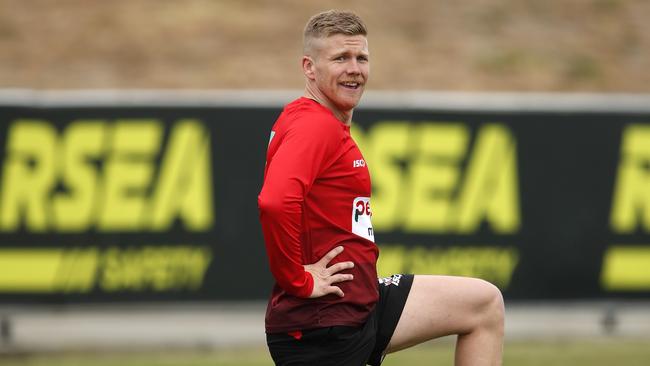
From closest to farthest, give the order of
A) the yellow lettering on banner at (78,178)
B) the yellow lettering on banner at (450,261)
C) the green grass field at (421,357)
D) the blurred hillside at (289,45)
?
the green grass field at (421,357), the yellow lettering on banner at (78,178), the yellow lettering on banner at (450,261), the blurred hillside at (289,45)

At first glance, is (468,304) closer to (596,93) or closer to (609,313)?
(609,313)

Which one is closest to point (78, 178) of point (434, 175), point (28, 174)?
point (28, 174)

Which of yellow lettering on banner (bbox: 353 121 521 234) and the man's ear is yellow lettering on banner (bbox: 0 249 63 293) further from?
the man's ear

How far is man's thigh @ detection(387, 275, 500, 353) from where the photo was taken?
4359 mm

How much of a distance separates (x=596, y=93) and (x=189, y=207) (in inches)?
300

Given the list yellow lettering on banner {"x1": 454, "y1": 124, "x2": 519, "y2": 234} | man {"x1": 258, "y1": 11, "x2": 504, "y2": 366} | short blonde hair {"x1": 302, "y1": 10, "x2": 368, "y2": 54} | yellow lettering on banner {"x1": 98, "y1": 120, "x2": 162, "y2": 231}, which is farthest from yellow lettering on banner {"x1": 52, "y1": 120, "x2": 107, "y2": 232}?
short blonde hair {"x1": 302, "y1": 10, "x2": 368, "y2": 54}

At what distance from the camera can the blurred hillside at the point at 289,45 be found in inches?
577

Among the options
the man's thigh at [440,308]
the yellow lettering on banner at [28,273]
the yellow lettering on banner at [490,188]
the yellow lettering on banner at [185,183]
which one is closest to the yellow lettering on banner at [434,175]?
the yellow lettering on banner at [490,188]

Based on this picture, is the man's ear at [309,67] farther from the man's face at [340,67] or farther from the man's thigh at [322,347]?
the man's thigh at [322,347]

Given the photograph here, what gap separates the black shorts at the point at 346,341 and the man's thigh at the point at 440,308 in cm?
4

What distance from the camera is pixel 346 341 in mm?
4254

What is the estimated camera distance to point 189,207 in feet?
31.8

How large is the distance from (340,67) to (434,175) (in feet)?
19.4

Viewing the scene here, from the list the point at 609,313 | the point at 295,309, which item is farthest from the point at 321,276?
the point at 609,313
